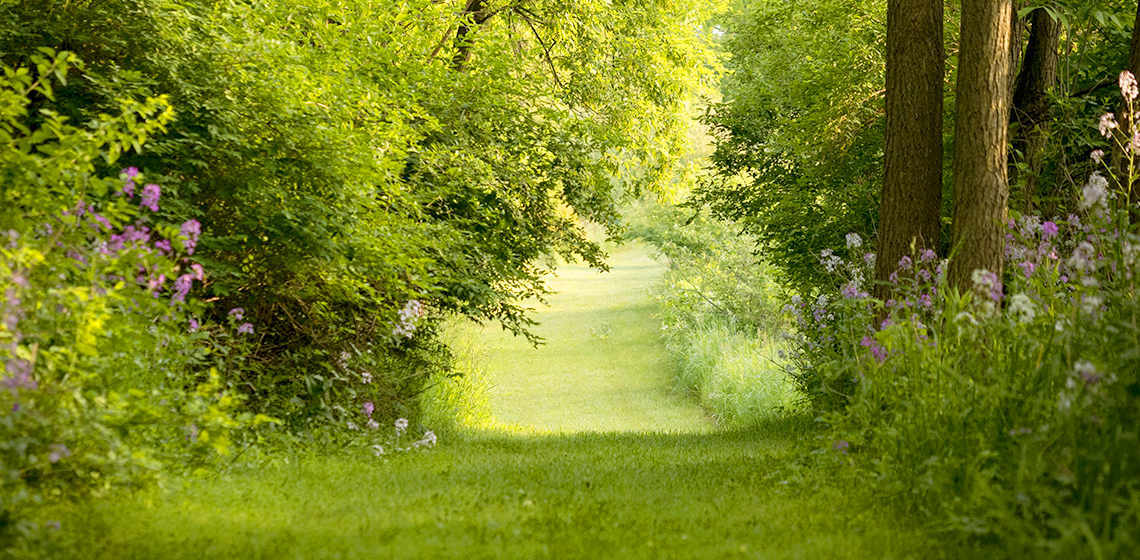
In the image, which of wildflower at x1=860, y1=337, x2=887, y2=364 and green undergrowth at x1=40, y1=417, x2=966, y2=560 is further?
wildflower at x1=860, y1=337, x2=887, y2=364

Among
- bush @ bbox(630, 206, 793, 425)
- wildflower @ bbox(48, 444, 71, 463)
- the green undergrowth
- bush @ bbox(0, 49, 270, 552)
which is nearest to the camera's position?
wildflower @ bbox(48, 444, 71, 463)

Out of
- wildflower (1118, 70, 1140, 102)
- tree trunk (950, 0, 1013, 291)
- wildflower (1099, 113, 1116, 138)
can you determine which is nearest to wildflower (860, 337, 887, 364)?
tree trunk (950, 0, 1013, 291)

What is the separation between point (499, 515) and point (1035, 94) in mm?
7623

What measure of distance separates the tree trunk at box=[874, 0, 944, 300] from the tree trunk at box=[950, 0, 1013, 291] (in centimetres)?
94

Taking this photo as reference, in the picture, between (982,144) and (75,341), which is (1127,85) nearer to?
(982,144)

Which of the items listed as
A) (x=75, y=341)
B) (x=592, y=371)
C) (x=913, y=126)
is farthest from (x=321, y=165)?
(x=592, y=371)

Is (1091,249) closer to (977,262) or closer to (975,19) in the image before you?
(977,262)

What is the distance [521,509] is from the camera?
557 centimetres

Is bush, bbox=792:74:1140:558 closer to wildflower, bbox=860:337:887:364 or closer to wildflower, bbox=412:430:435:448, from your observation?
wildflower, bbox=860:337:887:364

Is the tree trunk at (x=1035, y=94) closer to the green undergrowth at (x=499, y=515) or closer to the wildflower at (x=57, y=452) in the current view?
the green undergrowth at (x=499, y=515)

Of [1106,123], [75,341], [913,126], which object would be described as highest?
[913,126]

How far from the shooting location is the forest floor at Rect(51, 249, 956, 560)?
4.36 metres

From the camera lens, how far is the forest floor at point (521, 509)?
436 centimetres

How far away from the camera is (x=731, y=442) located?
10.2 meters
